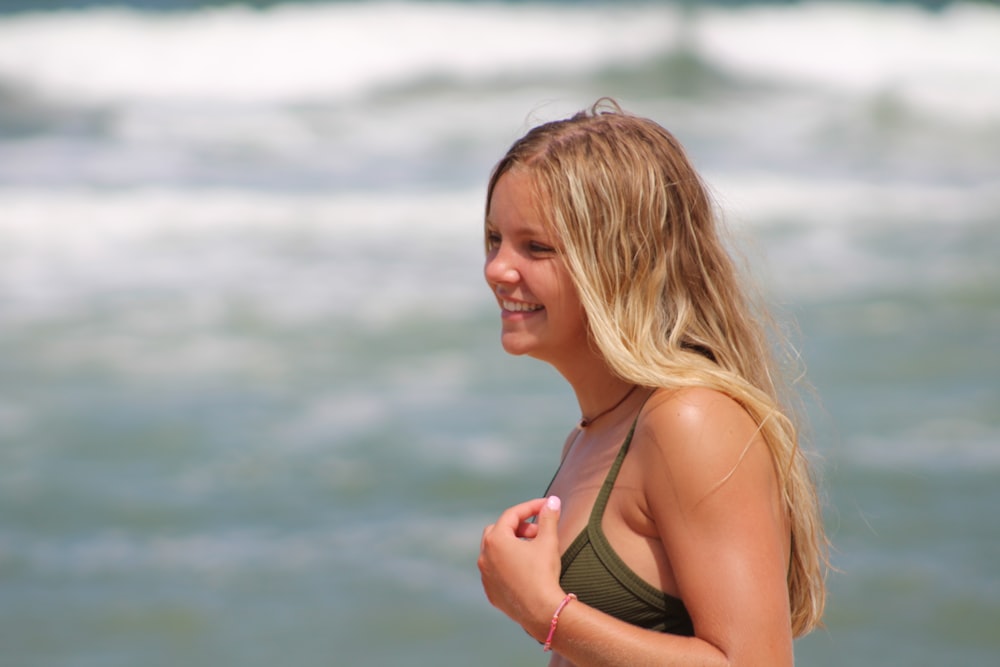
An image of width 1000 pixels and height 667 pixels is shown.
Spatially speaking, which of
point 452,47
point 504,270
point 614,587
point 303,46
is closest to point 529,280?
point 504,270

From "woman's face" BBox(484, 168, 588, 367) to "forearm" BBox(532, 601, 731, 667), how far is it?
1.42 feet

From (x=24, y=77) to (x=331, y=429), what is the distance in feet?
33.6

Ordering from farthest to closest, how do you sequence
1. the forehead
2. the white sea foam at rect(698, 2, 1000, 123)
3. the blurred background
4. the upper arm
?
the white sea foam at rect(698, 2, 1000, 123)
the blurred background
the forehead
the upper arm

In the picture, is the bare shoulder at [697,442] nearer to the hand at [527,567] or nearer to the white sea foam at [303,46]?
the hand at [527,567]

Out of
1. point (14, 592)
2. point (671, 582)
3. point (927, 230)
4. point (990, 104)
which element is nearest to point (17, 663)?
point (14, 592)

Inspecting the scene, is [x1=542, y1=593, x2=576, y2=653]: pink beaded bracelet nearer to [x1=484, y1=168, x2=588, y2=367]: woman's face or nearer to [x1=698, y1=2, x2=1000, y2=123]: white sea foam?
[x1=484, y1=168, x2=588, y2=367]: woman's face

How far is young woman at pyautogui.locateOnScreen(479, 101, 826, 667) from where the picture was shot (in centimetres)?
171

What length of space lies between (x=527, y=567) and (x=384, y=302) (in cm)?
877

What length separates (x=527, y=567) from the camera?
179 cm

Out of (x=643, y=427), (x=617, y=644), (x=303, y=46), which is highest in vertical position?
(x=643, y=427)

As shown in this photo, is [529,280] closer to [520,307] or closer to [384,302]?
[520,307]

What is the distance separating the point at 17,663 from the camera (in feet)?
18.7

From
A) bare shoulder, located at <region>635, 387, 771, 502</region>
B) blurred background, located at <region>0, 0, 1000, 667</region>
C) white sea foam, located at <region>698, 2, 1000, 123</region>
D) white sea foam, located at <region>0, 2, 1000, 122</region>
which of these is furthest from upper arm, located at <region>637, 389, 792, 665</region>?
white sea foam, located at <region>698, 2, 1000, 123</region>

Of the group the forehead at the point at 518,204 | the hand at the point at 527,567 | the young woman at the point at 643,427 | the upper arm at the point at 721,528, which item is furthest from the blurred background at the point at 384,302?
the hand at the point at 527,567
